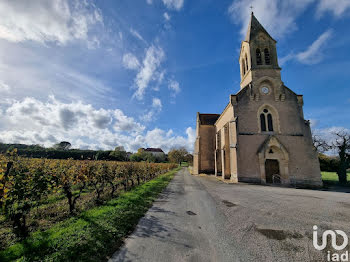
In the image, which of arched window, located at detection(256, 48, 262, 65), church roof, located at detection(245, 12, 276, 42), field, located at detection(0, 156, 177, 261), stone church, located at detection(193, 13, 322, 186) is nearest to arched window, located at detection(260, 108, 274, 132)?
stone church, located at detection(193, 13, 322, 186)

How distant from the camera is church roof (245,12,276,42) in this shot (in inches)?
753

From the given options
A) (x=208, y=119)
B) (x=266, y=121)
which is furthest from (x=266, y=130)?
(x=208, y=119)

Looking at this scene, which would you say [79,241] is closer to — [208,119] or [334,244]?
[334,244]

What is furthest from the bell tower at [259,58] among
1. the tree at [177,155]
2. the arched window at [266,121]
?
the tree at [177,155]

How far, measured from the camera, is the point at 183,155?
66.8 metres

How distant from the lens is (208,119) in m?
30.4

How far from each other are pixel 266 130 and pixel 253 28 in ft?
47.9

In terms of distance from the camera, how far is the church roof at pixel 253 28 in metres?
19.1

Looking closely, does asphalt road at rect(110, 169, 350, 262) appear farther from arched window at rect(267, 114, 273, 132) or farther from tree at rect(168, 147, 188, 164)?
tree at rect(168, 147, 188, 164)

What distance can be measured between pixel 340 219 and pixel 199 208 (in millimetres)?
4809

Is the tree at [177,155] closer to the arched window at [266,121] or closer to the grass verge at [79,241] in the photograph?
the arched window at [266,121]

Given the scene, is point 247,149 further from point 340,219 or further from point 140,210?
point 140,210

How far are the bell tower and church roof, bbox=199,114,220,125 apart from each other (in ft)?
35.6

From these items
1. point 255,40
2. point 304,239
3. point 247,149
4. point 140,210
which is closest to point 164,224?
point 140,210
